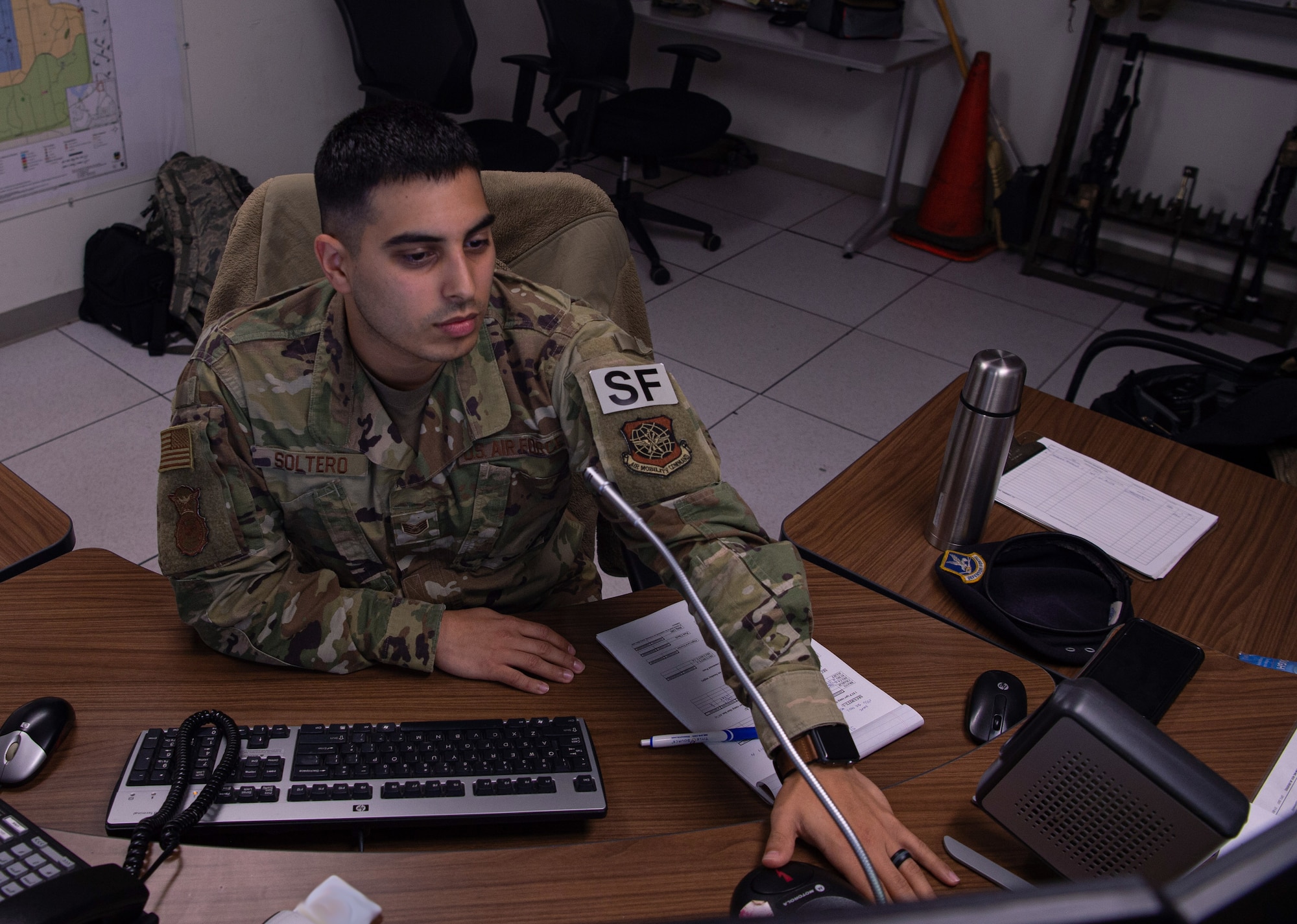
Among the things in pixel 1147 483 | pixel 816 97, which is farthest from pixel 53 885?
pixel 816 97

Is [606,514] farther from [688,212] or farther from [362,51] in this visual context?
[688,212]

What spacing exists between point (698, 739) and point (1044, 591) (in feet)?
1.60

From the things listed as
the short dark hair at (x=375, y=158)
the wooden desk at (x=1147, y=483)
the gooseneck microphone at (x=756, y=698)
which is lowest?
the wooden desk at (x=1147, y=483)

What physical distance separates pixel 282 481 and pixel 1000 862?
88 cm

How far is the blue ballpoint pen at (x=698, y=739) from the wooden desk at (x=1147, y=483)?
318mm

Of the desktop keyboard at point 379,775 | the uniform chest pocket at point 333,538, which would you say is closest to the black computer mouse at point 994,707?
the desktop keyboard at point 379,775

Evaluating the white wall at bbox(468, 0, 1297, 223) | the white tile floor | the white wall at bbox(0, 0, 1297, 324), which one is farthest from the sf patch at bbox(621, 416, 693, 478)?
the white wall at bbox(468, 0, 1297, 223)

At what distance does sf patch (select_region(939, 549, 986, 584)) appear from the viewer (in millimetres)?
1242

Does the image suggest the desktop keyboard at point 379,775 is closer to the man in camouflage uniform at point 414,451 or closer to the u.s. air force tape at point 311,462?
the man in camouflage uniform at point 414,451

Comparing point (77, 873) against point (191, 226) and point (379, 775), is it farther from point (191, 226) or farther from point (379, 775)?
point (191, 226)

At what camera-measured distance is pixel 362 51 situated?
3.02 meters

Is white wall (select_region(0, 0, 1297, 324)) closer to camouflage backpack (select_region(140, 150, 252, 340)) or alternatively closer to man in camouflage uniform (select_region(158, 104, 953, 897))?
camouflage backpack (select_region(140, 150, 252, 340))

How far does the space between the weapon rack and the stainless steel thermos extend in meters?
2.75

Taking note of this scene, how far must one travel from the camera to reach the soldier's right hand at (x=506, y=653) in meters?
1.11
